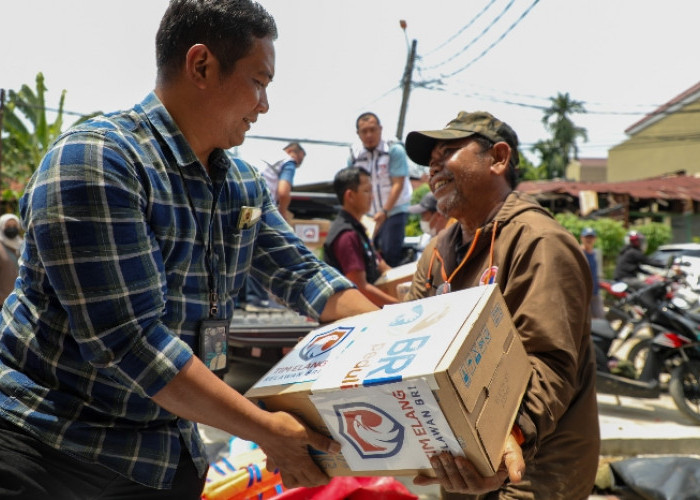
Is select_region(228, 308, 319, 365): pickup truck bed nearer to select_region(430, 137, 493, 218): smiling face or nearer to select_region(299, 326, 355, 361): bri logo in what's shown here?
select_region(430, 137, 493, 218): smiling face

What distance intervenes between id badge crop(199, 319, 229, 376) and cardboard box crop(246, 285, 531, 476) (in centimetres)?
14

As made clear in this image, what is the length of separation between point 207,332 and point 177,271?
0.65ft

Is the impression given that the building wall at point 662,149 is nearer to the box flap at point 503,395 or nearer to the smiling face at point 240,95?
the box flap at point 503,395

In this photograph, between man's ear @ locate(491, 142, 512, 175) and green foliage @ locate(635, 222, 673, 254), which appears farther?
green foliage @ locate(635, 222, 673, 254)

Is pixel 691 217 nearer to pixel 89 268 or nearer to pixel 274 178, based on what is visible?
pixel 274 178

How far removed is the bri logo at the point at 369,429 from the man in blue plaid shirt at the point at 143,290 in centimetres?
12

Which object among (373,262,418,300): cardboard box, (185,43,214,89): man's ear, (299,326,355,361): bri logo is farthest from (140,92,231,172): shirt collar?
(373,262,418,300): cardboard box

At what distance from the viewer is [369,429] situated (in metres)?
1.62

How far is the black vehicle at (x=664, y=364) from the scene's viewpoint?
241 inches

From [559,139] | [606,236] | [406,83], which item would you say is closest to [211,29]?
[406,83]

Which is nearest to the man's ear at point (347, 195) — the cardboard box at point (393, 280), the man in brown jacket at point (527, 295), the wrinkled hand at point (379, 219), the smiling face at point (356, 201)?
the smiling face at point (356, 201)

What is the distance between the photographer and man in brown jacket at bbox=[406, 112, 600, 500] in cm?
184

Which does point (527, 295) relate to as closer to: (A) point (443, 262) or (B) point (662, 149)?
(A) point (443, 262)

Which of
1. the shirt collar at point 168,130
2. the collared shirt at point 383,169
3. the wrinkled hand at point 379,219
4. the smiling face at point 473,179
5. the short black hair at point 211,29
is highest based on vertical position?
the short black hair at point 211,29
